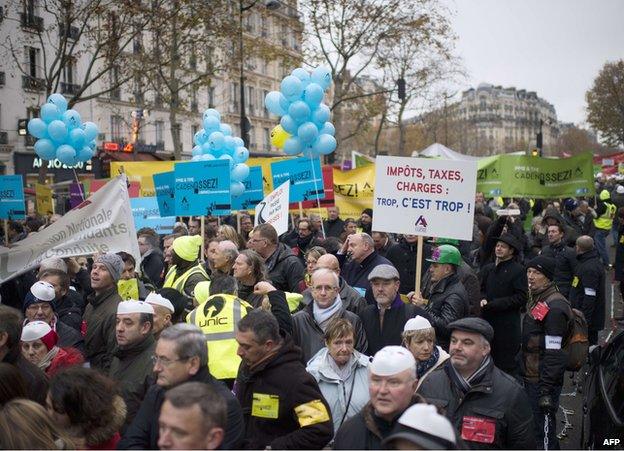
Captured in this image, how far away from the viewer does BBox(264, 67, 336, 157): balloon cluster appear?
38.7 ft

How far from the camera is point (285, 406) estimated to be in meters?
4.01

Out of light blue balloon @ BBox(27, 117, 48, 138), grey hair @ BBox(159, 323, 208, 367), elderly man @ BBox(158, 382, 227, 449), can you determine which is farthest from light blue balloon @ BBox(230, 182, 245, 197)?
elderly man @ BBox(158, 382, 227, 449)

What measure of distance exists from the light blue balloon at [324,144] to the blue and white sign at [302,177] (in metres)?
0.31

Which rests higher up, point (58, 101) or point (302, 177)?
point (58, 101)

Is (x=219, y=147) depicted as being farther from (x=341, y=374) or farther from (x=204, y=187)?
(x=341, y=374)

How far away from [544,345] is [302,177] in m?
6.36

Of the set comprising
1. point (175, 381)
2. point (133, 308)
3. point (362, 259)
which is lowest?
point (175, 381)

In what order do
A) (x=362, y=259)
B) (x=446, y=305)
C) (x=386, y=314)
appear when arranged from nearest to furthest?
1. (x=386, y=314)
2. (x=446, y=305)
3. (x=362, y=259)

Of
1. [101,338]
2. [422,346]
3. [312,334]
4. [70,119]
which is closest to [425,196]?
[312,334]

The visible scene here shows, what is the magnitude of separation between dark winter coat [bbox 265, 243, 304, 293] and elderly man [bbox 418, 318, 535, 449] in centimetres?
319

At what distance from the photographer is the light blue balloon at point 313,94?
1178cm

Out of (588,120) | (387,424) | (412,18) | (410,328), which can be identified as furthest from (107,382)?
(588,120)

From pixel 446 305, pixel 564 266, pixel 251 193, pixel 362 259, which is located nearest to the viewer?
pixel 446 305

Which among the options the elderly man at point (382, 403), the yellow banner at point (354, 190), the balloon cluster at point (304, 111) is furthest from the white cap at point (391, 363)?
the yellow banner at point (354, 190)
